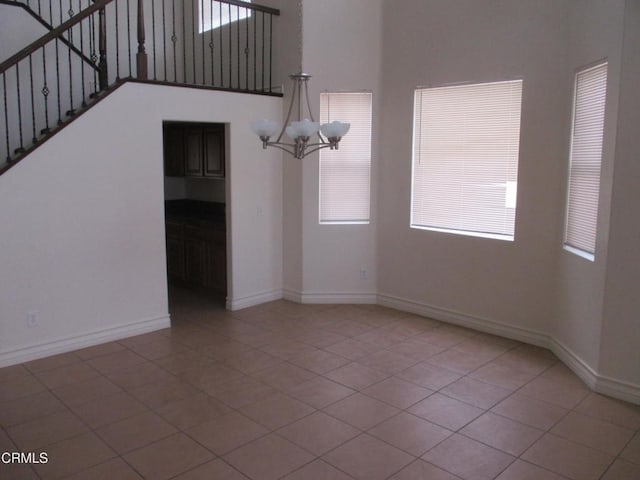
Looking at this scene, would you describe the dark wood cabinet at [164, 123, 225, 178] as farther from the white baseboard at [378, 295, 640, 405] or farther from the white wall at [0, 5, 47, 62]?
the white baseboard at [378, 295, 640, 405]

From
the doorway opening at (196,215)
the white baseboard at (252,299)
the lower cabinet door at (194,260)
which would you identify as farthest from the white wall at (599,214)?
the lower cabinet door at (194,260)

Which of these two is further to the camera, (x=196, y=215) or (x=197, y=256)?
(x=196, y=215)

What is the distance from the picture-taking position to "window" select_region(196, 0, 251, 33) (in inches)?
266

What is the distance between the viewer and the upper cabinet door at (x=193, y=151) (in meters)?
6.78

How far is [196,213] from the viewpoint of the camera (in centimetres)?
709

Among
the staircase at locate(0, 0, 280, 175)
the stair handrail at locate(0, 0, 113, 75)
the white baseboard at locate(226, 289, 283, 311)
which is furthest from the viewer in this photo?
the white baseboard at locate(226, 289, 283, 311)

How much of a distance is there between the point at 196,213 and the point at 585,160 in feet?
15.6

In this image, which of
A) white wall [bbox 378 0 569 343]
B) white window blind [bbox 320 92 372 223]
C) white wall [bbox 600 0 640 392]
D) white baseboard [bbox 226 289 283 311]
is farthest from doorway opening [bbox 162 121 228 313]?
white wall [bbox 600 0 640 392]

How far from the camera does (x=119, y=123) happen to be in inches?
182

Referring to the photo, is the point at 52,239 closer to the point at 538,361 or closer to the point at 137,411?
the point at 137,411

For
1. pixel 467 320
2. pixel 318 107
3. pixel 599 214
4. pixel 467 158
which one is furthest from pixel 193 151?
pixel 599 214

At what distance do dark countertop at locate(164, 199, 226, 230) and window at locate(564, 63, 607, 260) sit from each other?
363cm

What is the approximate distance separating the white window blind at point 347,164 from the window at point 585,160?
2.15 m

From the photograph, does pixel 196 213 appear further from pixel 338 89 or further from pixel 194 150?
pixel 338 89
